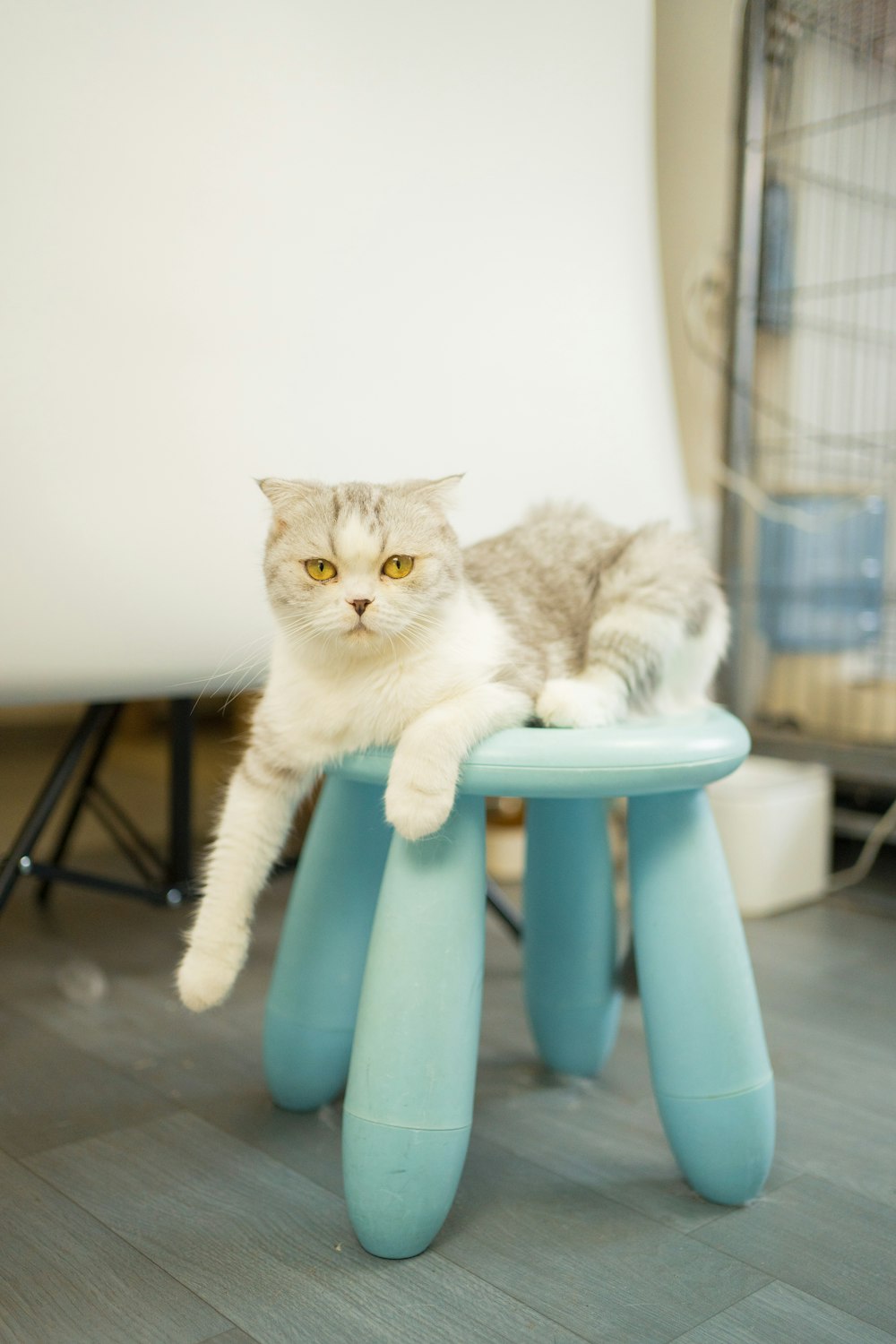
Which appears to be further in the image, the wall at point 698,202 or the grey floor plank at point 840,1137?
the wall at point 698,202

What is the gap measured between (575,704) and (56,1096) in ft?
2.12

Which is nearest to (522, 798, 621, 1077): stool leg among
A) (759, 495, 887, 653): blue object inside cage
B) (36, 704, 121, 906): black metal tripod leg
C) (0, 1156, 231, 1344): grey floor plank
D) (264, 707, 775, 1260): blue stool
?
(264, 707, 775, 1260): blue stool

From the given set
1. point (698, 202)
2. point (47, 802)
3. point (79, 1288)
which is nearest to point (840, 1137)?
point (79, 1288)

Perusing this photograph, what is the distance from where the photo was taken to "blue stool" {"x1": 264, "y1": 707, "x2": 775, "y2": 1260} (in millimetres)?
814

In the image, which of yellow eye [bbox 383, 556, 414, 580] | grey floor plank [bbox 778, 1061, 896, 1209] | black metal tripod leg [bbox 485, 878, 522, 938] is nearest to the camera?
yellow eye [bbox 383, 556, 414, 580]

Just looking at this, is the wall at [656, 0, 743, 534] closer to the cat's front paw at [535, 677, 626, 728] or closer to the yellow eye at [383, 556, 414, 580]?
the cat's front paw at [535, 677, 626, 728]

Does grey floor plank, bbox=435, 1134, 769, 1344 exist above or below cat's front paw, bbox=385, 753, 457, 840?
below

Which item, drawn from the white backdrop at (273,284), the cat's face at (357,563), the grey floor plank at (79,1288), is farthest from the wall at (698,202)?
the grey floor plank at (79,1288)

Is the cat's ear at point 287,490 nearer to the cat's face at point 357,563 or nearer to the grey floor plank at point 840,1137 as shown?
the cat's face at point 357,563

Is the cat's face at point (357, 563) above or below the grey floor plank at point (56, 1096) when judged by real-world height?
above

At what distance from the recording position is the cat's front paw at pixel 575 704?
2.92 ft

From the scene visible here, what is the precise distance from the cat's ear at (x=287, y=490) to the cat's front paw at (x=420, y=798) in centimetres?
22

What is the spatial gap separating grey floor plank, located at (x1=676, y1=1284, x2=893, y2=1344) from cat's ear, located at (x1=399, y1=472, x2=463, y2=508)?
0.62m

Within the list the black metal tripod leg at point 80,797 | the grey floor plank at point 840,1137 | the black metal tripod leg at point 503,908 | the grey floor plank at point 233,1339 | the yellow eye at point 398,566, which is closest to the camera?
the grey floor plank at point 233,1339
